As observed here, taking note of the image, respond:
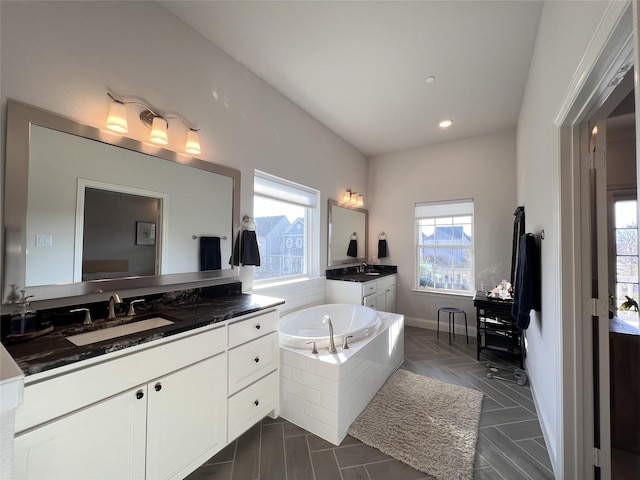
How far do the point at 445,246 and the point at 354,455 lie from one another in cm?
337

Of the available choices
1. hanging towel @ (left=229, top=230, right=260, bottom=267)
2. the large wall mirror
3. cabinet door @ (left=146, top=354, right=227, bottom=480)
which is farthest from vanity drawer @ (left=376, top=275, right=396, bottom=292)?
cabinet door @ (left=146, top=354, right=227, bottom=480)

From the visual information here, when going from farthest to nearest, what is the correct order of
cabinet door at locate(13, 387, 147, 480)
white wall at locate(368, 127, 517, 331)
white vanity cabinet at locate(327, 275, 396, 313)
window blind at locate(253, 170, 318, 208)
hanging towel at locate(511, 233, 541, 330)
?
white wall at locate(368, 127, 517, 331) < white vanity cabinet at locate(327, 275, 396, 313) < window blind at locate(253, 170, 318, 208) < hanging towel at locate(511, 233, 541, 330) < cabinet door at locate(13, 387, 147, 480)

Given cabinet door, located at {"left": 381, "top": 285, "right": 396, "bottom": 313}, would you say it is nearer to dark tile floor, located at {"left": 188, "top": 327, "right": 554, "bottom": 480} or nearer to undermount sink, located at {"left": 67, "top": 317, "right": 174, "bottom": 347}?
dark tile floor, located at {"left": 188, "top": 327, "right": 554, "bottom": 480}

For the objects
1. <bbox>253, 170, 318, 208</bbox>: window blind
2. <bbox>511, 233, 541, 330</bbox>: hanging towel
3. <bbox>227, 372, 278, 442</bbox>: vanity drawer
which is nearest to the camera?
<bbox>227, 372, 278, 442</bbox>: vanity drawer

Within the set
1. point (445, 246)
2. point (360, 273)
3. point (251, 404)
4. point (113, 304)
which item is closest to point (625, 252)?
point (445, 246)

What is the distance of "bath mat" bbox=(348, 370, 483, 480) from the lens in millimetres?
1642

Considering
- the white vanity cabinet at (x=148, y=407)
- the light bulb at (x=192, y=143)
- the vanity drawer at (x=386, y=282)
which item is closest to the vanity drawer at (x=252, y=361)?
the white vanity cabinet at (x=148, y=407)

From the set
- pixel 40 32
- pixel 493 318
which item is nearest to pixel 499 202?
pixel 493 318

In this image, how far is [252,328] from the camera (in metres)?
1.81

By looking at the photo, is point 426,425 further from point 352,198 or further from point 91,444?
point 352,198

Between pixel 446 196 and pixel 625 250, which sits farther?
pixel 446 196

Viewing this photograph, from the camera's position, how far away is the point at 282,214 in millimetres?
3129

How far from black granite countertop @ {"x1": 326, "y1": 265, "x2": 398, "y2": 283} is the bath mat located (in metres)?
1.38

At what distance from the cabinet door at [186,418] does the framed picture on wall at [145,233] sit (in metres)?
0.93
